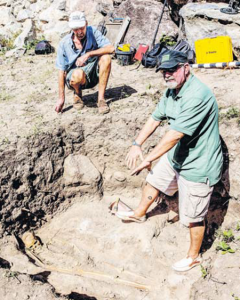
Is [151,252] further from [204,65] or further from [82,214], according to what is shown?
[204,65]

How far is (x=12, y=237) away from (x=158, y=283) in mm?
2173

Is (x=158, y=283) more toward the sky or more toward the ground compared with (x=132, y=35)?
more toward the ground

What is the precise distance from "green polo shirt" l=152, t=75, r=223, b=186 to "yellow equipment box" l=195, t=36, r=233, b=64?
12.8ft

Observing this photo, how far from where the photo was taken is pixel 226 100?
5.89 metres

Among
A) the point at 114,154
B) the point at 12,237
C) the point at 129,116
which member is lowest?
the point at 12,237

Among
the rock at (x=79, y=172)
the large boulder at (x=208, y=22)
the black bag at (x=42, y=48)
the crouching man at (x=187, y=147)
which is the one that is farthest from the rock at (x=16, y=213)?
the large boulder at (x=208, y=22)

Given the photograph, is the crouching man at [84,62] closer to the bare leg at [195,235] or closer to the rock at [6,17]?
the bare leg at [195,235]

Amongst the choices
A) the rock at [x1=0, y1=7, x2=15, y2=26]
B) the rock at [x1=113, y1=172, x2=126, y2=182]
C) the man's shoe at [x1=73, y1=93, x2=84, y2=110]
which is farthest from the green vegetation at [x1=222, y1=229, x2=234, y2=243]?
the rock at [x1=0, y1=7, x2=15, y2=26]

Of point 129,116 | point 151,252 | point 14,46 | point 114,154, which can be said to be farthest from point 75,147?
point 14,46

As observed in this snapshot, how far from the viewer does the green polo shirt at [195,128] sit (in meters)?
3.50

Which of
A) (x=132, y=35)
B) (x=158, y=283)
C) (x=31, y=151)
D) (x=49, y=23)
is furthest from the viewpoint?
(x=49, y=23)

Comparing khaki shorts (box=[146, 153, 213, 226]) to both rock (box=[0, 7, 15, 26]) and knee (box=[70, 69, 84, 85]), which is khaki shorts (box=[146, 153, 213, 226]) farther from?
rock (box=[0, 7, 15, 26])

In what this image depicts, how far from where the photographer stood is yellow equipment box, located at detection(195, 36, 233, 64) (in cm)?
727

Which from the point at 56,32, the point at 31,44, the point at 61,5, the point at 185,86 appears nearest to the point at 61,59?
the point at 185,86
